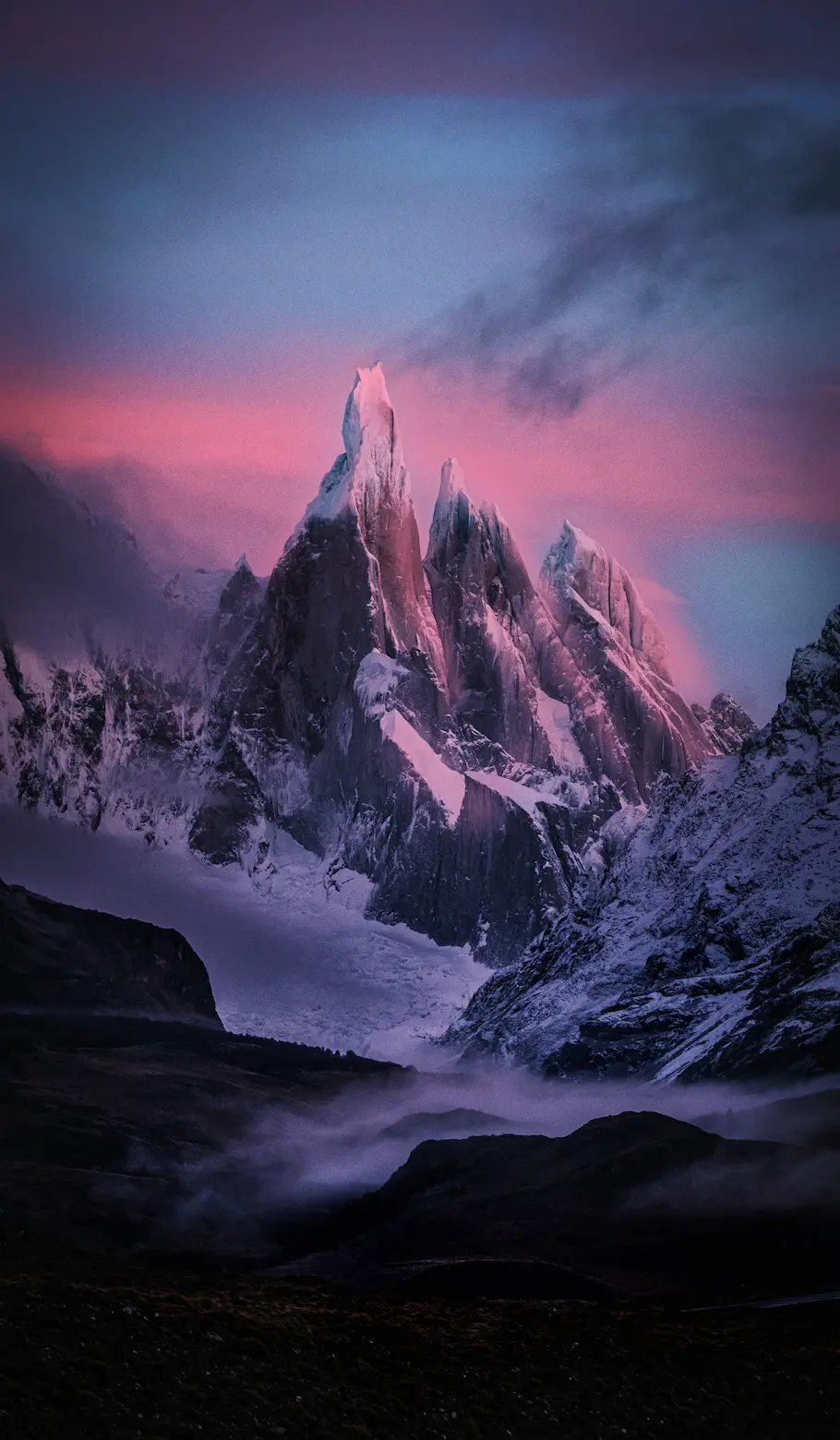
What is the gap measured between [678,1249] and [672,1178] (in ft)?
58.7

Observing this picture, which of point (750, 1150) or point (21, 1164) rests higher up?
point (750, 1150)

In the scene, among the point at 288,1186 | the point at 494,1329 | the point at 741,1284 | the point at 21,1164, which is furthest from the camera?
the point at 288,1186

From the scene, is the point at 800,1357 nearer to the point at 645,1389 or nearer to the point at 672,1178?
the point at 645,1389

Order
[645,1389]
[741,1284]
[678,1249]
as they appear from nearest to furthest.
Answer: [645,1389]
[741,1284]
[678,1249]

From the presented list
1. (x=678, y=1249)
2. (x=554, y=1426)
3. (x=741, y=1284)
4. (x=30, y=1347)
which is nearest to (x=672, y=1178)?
(x=678, y=1249)

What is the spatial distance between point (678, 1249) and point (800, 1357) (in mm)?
33248

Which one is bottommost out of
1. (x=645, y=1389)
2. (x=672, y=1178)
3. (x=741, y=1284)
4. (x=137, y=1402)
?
(x=137, y=1402)

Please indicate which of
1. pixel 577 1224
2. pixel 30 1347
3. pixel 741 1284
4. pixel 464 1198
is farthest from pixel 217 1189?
pixel 30 1347

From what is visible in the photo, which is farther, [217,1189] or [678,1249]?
[217,1189]

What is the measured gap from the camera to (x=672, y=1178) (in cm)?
14750

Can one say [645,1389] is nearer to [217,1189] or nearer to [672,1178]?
[672,1178]

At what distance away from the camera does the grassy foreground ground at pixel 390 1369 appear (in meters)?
87.8

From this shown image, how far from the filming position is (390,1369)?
96.4 m

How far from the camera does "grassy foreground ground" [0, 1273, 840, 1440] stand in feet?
288
